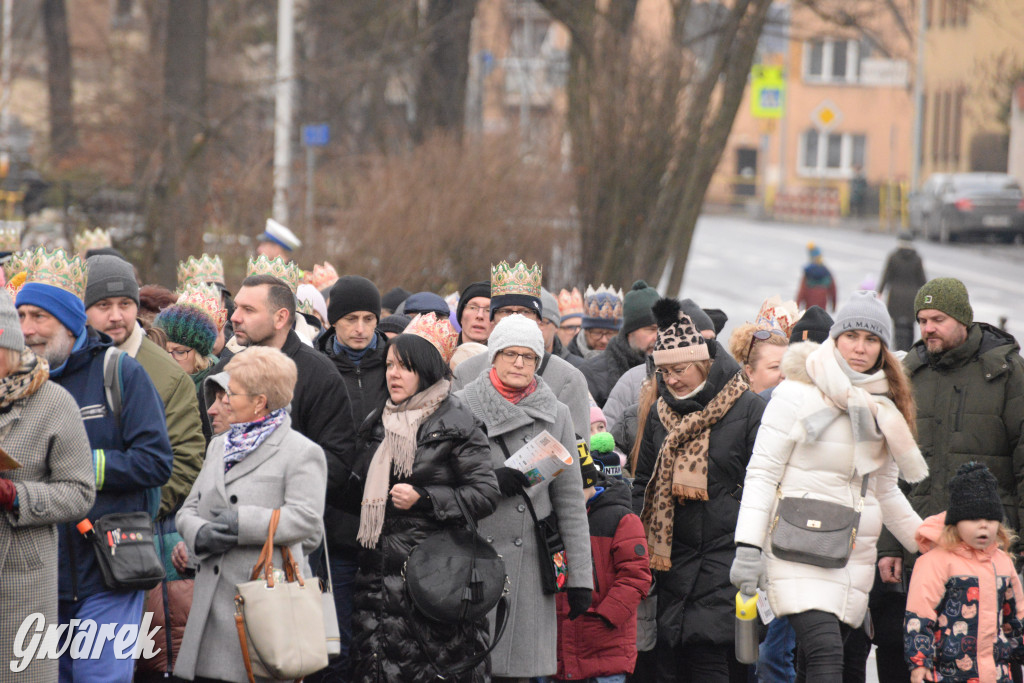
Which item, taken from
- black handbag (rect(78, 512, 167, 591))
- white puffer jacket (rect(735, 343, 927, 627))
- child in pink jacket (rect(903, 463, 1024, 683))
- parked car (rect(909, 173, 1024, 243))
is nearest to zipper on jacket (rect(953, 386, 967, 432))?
child in pink jacket (rect(903, 463, 1024, 683))

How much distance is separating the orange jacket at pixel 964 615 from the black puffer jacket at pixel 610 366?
112 inches

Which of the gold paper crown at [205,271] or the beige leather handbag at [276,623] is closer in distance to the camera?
the beige leather handbag at [276,623]

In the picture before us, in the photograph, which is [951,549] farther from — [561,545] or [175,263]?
[175,263]

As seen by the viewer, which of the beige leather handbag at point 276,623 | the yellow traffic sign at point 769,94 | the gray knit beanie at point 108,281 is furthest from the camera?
the yellow traffic sign at point 769,94

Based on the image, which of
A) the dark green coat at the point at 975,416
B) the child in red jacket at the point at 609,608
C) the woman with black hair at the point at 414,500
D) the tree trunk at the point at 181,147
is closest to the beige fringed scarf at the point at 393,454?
the woman with black hair at the point at 414,500

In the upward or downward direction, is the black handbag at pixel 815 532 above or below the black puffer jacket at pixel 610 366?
below

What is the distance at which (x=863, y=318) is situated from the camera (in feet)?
20.1

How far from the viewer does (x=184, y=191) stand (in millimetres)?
16438

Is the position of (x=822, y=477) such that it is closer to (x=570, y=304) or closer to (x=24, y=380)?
(x=24, y=380)

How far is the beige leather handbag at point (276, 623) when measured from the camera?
17.0 ft

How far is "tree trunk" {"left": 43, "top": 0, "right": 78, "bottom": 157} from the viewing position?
26859 mm

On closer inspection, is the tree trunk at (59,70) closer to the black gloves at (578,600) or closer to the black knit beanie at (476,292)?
the black knit beanie at (476,292)

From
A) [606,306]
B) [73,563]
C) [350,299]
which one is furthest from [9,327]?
[606,306]

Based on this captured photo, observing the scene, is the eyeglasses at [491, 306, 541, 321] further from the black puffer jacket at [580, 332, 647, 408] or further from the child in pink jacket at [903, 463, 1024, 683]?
the child in pink jacket at [903, 463, 1024, 683]
